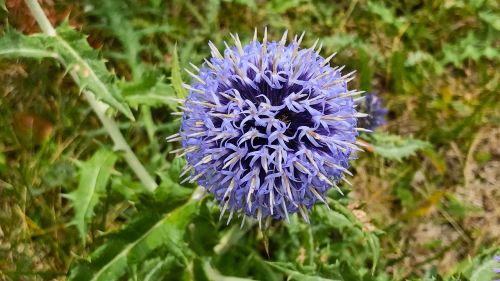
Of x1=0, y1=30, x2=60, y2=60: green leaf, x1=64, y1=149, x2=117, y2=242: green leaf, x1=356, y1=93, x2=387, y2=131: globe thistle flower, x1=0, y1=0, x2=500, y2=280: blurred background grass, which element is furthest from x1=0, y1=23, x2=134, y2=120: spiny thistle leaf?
x1=356, y1=93, x2=387, y2=131: globe thistle flower

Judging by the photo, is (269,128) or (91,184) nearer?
(269,128)

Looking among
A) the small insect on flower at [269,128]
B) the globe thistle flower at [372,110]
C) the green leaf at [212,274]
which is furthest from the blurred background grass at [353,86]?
the small insect on flower at [269,128]

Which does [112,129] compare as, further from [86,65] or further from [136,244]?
[136,244]

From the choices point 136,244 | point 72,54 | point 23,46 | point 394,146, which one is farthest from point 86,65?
point 394,146

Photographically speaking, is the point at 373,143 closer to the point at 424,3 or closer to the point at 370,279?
the point at 370,279

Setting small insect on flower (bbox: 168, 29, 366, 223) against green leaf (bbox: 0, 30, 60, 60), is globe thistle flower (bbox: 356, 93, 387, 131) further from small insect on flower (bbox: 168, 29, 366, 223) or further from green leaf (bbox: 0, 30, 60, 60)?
green leaf (bbox: 0, 30, 60, 60)

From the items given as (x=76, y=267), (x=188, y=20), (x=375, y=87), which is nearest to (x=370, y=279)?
(x=76, y=267)

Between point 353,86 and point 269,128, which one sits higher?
point 269,128
